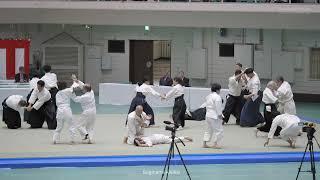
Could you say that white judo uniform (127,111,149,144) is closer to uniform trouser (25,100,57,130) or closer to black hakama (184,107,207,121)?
uniform trouser (25,100,57,130)

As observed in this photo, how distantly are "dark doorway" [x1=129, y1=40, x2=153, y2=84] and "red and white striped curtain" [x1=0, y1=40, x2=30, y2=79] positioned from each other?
253 inches

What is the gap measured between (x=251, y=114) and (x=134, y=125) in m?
4.94

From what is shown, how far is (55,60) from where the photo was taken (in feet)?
99.6

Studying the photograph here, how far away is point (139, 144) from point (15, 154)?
9.81ft

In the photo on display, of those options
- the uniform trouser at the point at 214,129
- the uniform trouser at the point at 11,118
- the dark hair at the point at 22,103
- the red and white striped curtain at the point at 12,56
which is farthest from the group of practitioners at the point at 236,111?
the red and white striped curtain at the point at 12,56

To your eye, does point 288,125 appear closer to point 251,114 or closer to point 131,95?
point 251,114

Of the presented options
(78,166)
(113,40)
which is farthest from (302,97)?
(78,166)

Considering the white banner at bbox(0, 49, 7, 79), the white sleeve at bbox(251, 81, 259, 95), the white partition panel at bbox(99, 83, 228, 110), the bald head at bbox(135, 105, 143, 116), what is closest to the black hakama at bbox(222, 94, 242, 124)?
the white sleeve at bbox(251, 81, 259, 95)

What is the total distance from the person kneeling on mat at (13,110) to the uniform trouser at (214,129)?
A: 5718mm

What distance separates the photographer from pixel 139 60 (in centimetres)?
3083

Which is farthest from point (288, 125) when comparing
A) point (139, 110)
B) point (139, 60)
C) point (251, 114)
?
point (139, 60)

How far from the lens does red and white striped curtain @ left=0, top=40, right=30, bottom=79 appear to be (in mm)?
25281

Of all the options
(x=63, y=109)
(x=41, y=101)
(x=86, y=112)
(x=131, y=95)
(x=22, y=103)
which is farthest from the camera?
(x=131, y=95)

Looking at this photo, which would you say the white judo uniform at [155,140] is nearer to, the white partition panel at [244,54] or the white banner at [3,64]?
the white banner at [3,64]
